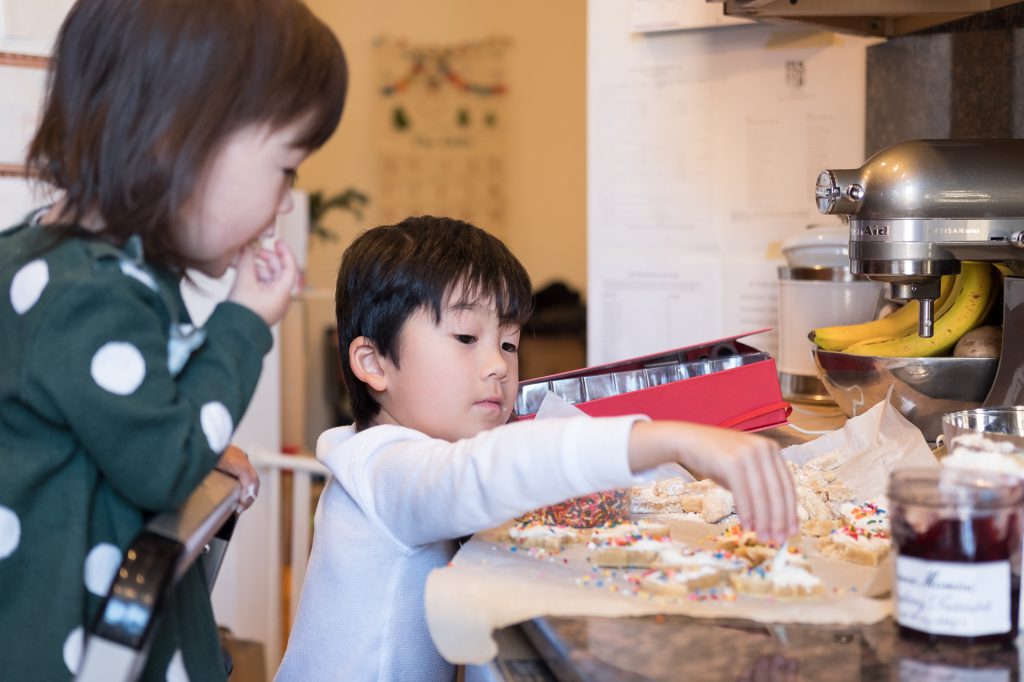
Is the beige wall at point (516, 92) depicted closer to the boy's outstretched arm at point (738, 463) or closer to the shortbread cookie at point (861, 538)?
the shortbread cookie at point (861, 538)

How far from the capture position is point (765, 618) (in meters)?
0.85

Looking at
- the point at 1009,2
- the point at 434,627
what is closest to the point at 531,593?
the point at 434,627

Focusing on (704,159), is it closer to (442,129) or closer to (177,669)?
(177,669)

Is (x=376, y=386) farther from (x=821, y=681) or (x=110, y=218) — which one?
(x=821, y=681)

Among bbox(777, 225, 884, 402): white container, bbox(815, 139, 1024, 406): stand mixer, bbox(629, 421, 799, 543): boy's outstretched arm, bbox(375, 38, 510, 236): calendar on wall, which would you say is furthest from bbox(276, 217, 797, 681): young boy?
bbox(375, 38, 510, 236): calendar on wall

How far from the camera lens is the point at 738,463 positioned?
2.93 ft

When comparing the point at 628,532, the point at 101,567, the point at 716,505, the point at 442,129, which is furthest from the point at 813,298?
the point at 442,129

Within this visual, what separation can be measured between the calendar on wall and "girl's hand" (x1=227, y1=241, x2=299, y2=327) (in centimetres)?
502

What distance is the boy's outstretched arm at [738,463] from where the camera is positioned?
892mm

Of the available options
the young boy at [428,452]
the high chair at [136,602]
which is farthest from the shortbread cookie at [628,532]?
the high chair at [136,602]

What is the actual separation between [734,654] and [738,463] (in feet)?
0.53

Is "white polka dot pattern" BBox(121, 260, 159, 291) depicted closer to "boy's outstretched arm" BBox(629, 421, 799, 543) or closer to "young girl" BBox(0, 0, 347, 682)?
"young girl" BBox(0, 0, 347, 682)

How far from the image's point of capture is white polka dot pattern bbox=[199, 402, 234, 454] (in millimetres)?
920

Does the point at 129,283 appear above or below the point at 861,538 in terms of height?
above
